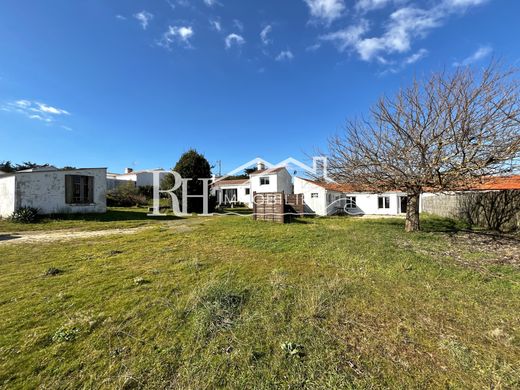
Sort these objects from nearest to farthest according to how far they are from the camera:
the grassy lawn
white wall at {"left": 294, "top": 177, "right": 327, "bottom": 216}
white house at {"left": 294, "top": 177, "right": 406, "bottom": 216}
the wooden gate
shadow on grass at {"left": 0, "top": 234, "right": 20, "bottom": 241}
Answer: the grassy lawn < shadow on grass at {"left": 0, "top": 234, "right": 20, "bottom": 241} < the wooden gate < white wall at {"left": 294, "top": 177, "right": 327, "bottom": 216} < white house at {"left": 294, "top": 177, "right": 406, "bottom": 216}

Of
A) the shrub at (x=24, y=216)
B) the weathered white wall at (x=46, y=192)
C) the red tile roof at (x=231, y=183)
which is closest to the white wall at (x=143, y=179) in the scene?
the red tile roof at (x=231, y=183)

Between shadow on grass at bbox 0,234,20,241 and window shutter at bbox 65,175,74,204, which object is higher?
window shutter at bbox 65,175,74,204

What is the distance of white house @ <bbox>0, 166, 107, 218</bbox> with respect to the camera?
13.4 m

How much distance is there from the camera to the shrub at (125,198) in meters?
Result: 25.5

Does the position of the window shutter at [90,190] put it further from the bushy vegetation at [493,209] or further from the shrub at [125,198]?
the bushy vegetation at [493,209]

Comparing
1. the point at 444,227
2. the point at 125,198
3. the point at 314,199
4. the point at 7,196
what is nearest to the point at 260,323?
the point at 444,227

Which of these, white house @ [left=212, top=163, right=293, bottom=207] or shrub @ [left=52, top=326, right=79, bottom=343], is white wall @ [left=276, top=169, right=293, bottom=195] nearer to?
white house @ [left=212, top=163, right=293, bottom=207]

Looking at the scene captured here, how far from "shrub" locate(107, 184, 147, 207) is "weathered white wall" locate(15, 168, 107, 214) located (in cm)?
964

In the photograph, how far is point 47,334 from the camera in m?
2.91

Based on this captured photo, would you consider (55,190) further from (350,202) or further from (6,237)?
(350,202)

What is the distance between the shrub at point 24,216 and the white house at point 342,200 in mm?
18995

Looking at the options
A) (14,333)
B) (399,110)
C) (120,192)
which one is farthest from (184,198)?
(14,333)

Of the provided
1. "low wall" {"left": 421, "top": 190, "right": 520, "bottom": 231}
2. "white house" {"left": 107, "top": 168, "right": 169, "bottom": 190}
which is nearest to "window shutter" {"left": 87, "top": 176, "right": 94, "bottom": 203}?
"white house" {"left": 107, "top": 168, "right": 169, "bottom": 190}

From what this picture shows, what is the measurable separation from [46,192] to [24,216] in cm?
211
